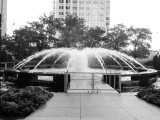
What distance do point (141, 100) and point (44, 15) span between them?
3664cm

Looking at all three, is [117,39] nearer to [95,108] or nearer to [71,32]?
[71,32]

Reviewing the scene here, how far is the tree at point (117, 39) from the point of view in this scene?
153 ft

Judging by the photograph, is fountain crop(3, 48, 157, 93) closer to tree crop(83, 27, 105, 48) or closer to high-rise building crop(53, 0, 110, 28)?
tree crop(83, 27, 105, 48)

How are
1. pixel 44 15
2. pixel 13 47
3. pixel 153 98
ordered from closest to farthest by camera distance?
pixel 153 98 → pixel 13 47 → pixel 44 15

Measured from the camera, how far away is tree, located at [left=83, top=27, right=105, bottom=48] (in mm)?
45312

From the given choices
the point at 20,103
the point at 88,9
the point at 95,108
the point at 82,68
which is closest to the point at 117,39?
the point at 82,68

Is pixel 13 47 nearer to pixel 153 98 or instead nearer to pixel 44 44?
pixel 44 44

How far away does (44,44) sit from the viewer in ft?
134

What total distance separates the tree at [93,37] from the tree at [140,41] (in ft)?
20.2

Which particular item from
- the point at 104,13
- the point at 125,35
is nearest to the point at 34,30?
the point at 125,35

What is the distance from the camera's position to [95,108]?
29.6ft

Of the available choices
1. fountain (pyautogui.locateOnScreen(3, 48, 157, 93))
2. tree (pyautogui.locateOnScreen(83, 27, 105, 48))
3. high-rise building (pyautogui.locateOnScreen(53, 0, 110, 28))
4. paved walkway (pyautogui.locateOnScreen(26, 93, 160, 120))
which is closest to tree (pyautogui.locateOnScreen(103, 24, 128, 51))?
tree (pyautogui.locateOnScreen(83, 27, 105, 48))

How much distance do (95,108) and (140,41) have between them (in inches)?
1625

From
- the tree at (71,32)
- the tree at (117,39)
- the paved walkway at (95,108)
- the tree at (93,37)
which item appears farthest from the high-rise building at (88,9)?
the paved walkway at (95,108)
